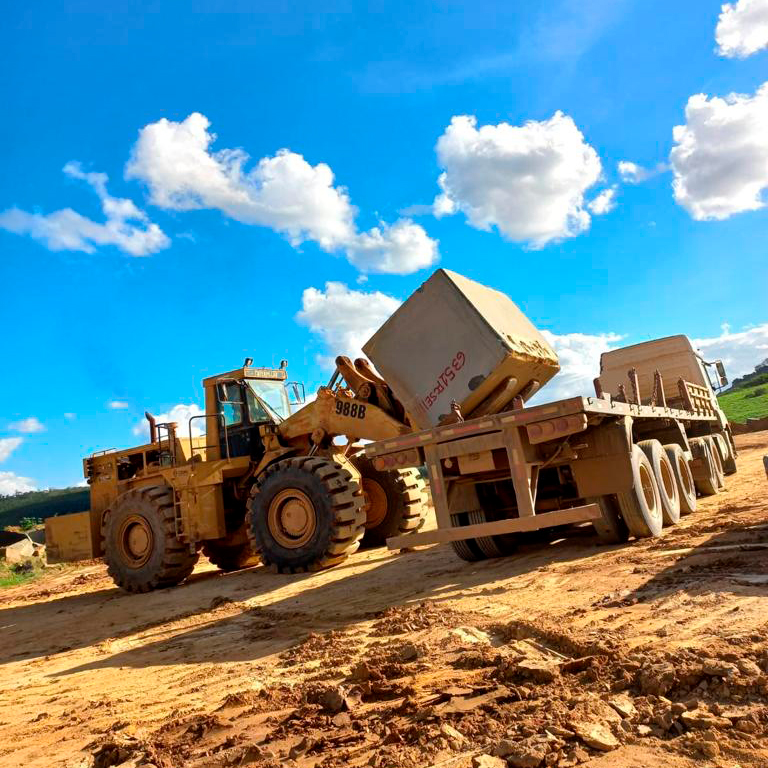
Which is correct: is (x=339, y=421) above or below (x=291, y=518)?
above

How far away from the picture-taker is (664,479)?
785cm

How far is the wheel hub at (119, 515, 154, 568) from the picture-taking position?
10773 millimetres

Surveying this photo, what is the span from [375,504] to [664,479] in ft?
16.8

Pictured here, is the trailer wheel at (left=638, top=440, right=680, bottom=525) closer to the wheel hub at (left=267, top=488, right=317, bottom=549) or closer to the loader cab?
the wheel hub at (left=267, top=488, right=317, bottom=549)

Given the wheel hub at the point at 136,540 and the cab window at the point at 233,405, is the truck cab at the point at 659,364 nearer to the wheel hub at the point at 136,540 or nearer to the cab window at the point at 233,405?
the cab window at the point at 233,405

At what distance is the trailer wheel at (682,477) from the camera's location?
838 centimetres

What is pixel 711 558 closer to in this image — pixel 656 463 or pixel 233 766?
pixel 656 463

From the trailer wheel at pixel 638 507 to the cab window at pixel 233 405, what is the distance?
6672 millimetres

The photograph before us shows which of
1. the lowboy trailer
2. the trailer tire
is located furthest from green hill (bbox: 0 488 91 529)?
the lowboy trailer

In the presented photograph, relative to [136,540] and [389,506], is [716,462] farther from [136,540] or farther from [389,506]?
[136,540]

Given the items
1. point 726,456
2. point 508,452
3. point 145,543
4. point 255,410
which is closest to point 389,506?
point 255,410

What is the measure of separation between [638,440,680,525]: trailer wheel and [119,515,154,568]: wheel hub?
25.6 ft

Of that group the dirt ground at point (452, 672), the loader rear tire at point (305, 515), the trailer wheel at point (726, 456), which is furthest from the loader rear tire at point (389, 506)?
the trailer wheel at point (726, 456)

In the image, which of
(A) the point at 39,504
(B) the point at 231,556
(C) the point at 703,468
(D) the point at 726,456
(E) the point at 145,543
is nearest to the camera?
(C) the point at 703,468
